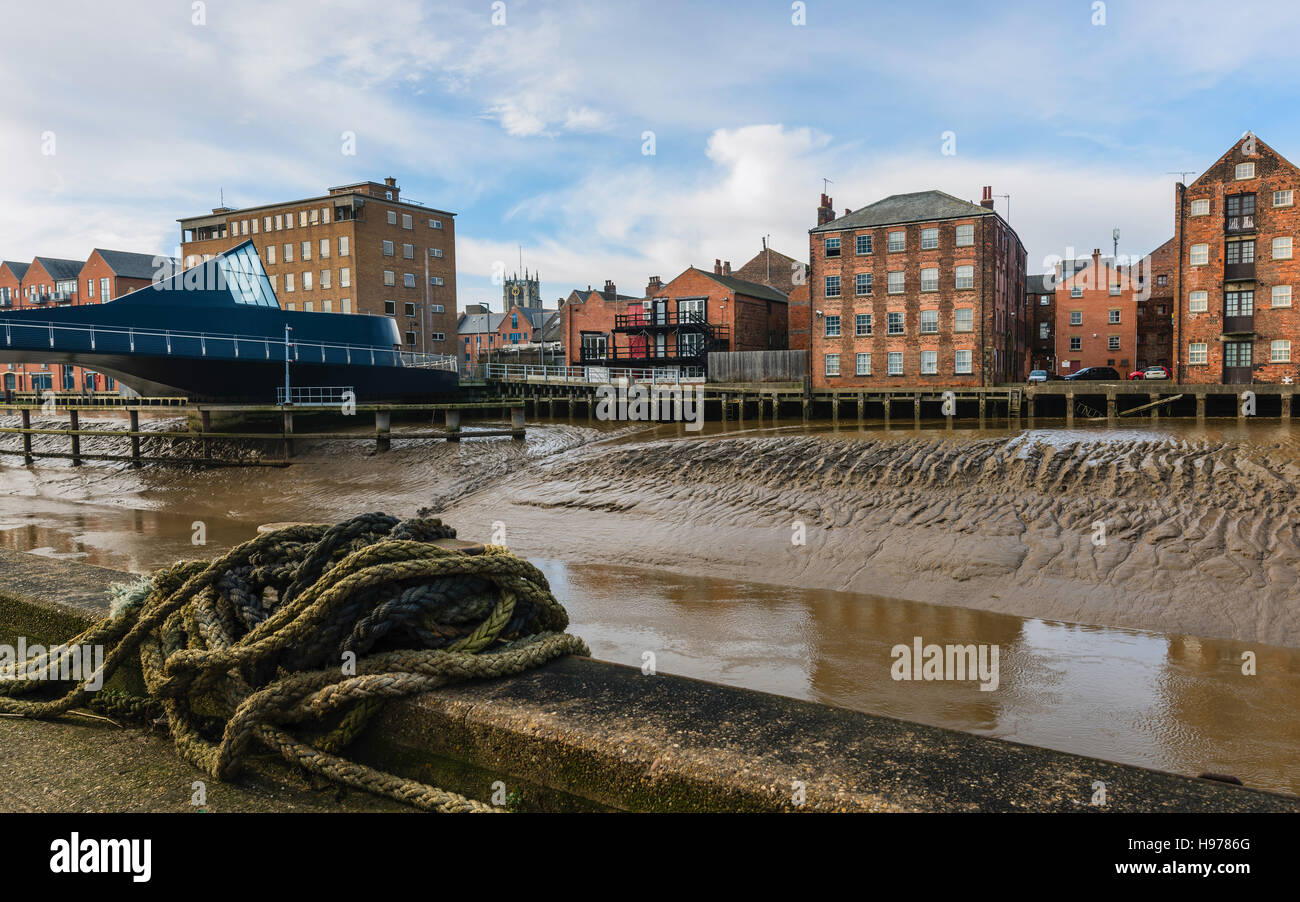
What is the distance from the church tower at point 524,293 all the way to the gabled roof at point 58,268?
5569 cm

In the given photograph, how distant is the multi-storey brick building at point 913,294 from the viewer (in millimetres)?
41156

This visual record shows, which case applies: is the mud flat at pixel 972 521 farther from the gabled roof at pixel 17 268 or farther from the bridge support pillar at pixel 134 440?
the gabled roof at pixel 17 268

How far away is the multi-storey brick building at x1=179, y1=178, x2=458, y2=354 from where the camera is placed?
208 ft

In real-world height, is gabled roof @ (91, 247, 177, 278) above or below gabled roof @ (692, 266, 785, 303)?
above

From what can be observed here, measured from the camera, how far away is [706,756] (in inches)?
86.4

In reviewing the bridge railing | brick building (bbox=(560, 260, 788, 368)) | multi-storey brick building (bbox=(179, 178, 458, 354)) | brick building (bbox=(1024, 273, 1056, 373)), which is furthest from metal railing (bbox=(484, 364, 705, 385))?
brick building (bbox=(1024, 273, 1056, 373))

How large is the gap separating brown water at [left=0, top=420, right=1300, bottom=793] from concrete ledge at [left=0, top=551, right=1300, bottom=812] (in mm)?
4830

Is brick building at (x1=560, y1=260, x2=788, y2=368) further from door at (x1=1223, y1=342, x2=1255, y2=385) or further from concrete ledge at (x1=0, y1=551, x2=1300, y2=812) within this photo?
concrete ledge at (x1=0, y1=551, x2=1300, y2=812)

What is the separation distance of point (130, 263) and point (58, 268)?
32.5ft

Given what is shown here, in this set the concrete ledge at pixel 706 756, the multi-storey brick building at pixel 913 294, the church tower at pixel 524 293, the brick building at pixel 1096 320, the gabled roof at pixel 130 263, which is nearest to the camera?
the concrete ledge at pixel 706 756

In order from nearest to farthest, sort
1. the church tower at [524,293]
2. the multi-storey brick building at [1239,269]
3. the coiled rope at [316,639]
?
the coiled rope at [316,639] < the multi-storey brick building at [1239,269] < the church tower at [524,293]

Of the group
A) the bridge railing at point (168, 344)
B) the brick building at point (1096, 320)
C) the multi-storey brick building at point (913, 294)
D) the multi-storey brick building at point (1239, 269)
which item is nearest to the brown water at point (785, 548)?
the bridge railing at point (168, 344)

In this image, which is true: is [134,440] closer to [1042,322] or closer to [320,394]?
[320,394]
